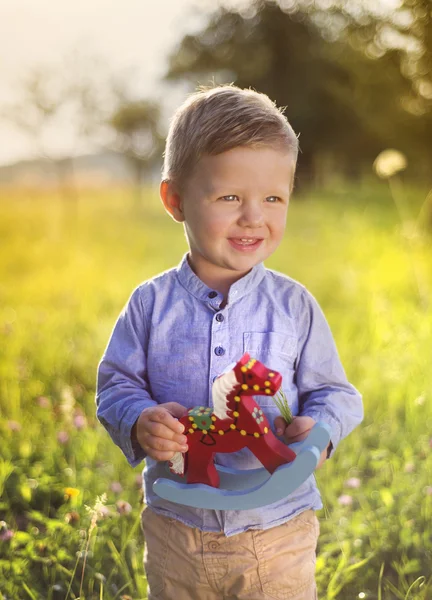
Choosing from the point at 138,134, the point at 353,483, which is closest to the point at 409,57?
the point at 353,483

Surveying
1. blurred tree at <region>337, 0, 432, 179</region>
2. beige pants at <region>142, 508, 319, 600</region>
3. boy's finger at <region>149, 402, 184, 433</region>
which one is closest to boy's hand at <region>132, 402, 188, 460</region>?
boy's finger at <region>149, 402, 184, 433</region>

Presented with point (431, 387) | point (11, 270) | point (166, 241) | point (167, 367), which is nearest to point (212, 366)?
point (167, 367)

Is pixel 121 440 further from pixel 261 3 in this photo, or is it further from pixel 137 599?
pixel 261 3

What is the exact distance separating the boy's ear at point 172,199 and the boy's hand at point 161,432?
52 centimetres

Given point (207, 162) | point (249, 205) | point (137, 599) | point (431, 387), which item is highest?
point (207, 162)

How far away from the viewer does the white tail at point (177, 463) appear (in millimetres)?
1599

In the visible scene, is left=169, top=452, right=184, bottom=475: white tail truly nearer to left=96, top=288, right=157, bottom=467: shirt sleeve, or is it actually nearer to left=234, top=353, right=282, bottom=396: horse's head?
left=96, top=288, right=157, bottom=467: shirt sleeve

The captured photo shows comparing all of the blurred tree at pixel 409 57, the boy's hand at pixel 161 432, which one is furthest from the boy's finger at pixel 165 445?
the blurred tree at pixel 409 57

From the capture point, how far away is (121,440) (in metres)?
1.72

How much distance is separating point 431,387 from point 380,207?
729 centimetres

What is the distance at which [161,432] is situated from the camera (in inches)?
60.5

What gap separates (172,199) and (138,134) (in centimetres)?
1285

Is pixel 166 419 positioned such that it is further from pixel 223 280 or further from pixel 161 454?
pixel 223 280

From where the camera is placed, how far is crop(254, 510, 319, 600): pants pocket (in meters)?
1.67
